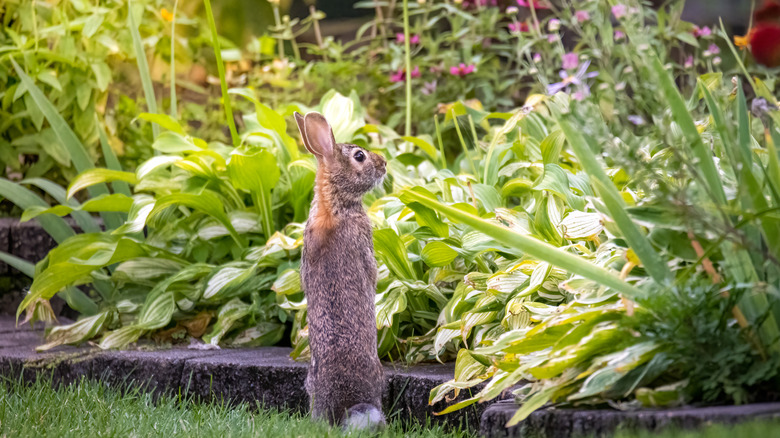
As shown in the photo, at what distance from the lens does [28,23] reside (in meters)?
4.79

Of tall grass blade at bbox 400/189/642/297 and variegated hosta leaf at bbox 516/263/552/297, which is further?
variegated hosta leaf at bbox 516/263/552/297

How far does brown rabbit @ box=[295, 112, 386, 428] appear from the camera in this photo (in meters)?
2.46

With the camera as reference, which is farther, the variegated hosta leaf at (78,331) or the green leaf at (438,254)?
the variegated hosta leaf at (78,331)

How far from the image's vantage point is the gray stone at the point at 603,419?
1538 mm

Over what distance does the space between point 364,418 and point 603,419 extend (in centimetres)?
95

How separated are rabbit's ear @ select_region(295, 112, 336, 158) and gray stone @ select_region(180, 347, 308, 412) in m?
0.82

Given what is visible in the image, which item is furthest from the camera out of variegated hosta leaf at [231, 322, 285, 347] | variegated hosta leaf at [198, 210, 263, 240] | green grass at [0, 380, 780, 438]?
variegated hosta leaf at [198, 210, 263, 240]

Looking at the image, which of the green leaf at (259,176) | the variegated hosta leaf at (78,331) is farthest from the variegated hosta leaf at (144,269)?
the green leaf at (259,176)

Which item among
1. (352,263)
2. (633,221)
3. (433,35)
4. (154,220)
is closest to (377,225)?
(352,263)

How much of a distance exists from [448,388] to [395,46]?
3754 mm

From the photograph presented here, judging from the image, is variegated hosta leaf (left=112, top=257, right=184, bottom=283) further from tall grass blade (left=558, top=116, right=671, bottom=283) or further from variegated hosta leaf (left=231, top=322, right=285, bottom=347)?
tall grass blade (left=558, top=116, right=671, bottom=283)

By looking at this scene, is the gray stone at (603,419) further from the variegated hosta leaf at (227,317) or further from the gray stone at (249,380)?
the variegated hosta leaf at (227,317)

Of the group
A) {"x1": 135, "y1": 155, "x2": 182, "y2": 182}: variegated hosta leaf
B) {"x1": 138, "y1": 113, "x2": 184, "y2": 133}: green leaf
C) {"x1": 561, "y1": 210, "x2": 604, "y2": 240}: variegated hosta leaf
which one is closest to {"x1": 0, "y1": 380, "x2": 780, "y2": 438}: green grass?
{"x1": 561, "y1": 210, "x2": 604, "y2": 240}: variegated hosta leaf

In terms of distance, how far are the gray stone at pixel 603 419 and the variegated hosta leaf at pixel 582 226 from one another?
76 centimetres
